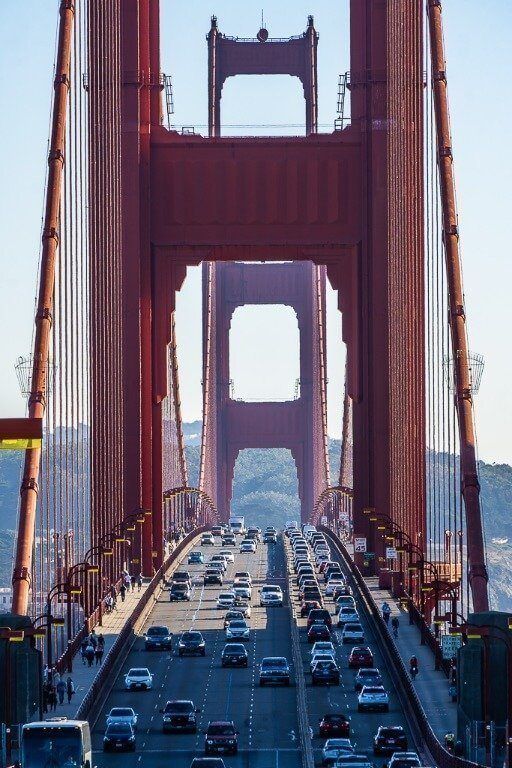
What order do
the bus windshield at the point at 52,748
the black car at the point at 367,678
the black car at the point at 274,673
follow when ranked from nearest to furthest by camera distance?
the bus windshield at the point at 52,748 → the black car at the point at 367,678 → the black car at the point at 274,673

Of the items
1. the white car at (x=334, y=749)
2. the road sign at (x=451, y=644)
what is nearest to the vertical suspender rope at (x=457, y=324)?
the road sign at (x=451, y=644)

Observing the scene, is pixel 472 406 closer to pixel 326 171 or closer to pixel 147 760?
pixel 147 760

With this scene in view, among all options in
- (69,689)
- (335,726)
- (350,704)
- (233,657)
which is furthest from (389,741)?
(233,657)

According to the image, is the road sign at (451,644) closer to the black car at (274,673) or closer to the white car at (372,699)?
the white car at (372,699)

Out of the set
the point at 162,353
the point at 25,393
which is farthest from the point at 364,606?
the point at 25,393

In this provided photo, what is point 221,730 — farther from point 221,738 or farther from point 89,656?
point 89,656

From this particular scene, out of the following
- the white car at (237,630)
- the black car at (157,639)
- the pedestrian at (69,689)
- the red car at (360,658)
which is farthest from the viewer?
the white car at (237,630)
